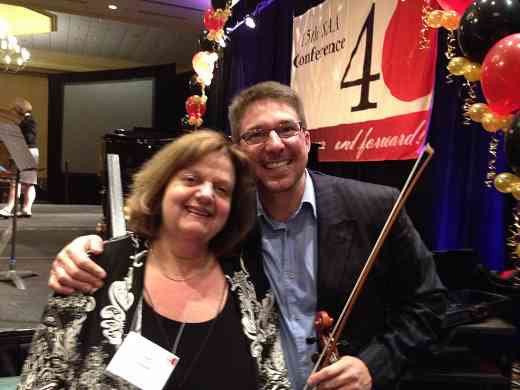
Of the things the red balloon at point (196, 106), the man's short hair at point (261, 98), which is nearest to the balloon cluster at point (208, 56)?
the red balloon at point (196, 106)

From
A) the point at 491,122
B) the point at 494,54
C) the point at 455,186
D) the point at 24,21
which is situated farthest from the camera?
the point at 24,21

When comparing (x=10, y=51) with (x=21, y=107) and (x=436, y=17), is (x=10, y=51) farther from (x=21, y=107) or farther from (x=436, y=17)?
(x=436, y=17)

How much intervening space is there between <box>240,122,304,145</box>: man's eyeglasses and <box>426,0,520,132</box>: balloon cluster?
79 centimetres

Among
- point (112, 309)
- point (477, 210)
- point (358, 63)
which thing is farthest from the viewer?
point (358, 63)

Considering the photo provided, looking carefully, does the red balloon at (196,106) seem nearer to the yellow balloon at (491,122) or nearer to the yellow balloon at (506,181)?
the yellow balloon at (491,122)

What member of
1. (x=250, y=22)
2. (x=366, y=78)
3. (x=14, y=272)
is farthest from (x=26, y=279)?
(x=250, y=22)

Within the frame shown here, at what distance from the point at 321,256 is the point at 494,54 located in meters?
0.99

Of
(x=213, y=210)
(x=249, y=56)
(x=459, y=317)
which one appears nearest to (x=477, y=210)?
(x=459, y=317)

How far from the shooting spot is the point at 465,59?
2000 mm

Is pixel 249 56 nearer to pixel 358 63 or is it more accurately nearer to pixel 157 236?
pixel 358 63

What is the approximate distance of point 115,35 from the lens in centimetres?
873

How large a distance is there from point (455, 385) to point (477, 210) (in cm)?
108

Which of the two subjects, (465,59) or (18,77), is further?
(18,77)

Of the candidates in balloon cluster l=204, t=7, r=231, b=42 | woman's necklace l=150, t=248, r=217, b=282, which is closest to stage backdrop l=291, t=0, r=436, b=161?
balloon cluster l=204, t=7, r=231, b=42
